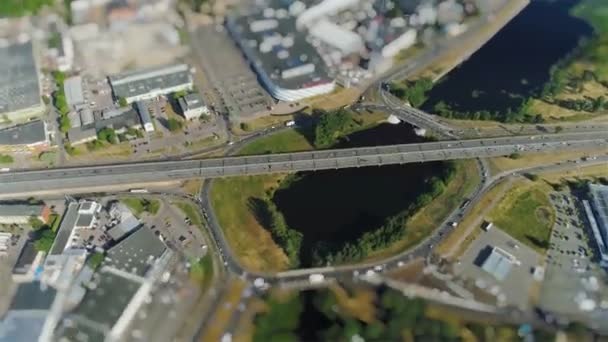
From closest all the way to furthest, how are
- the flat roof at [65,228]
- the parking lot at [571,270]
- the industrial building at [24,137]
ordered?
the parking lot at [571,270], the flat roof at [65,228], the industrial building at [24,137]

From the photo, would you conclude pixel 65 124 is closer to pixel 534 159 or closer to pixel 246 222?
pixel 246 222

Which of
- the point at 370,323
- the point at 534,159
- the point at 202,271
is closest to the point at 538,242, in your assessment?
the point at 534,159

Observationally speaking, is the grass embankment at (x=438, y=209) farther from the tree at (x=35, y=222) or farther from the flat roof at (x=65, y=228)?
the tree at (x=35, y=222)

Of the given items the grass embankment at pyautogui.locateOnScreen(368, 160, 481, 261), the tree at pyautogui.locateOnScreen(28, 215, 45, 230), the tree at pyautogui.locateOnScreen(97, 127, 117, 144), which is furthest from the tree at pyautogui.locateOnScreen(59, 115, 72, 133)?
the grass embankment at pyautogui.locateOnScreen(368, 160, 481, 261)

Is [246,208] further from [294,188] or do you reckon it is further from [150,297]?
[150,297]

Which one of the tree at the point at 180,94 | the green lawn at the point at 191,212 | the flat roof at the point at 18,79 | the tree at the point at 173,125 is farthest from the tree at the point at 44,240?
the tree at the point at 180,94

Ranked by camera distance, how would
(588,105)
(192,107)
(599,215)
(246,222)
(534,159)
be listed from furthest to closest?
(588,105), (192,107), (534,159), (246,222), (599,215)
